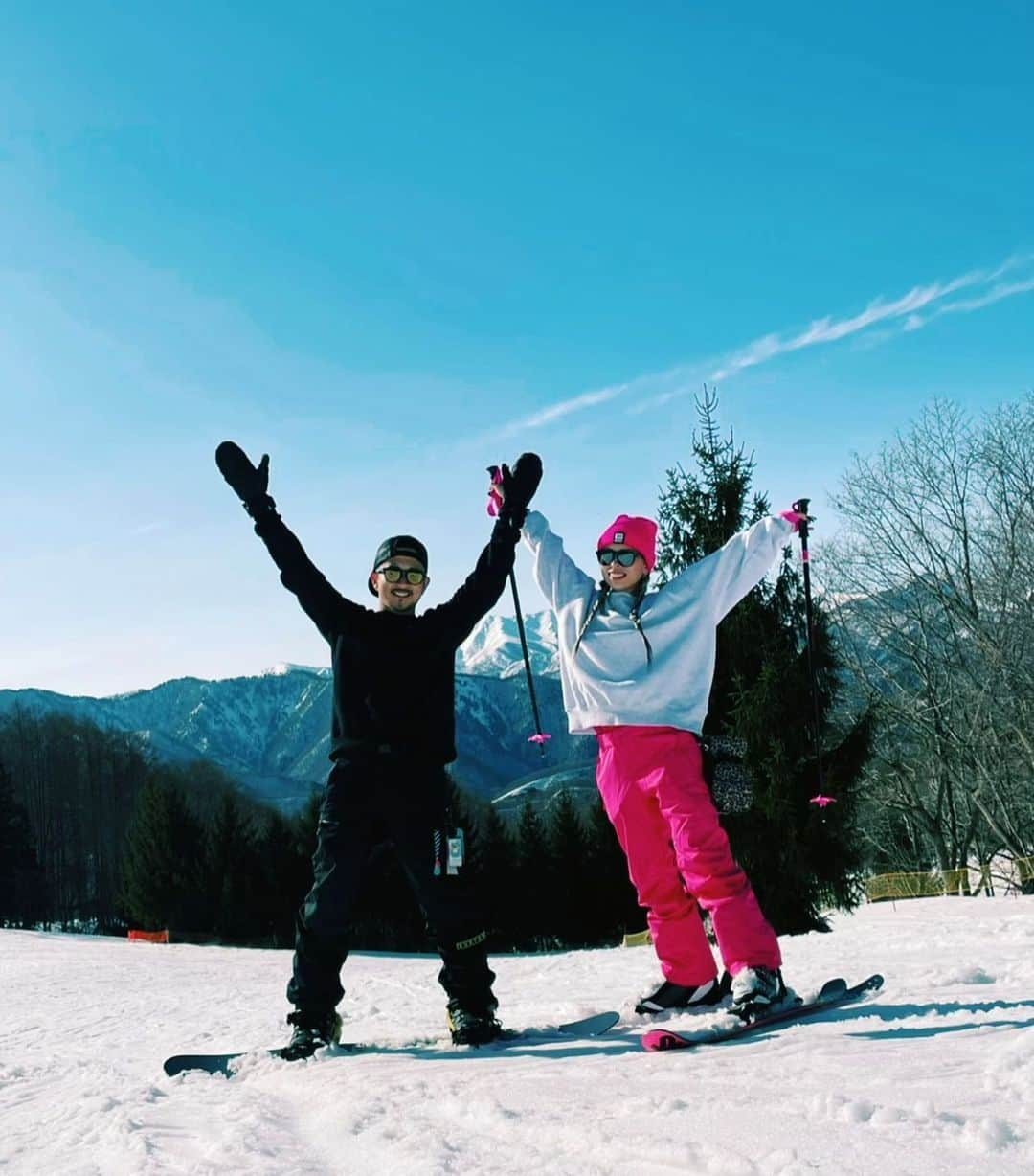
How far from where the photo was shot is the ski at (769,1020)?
2943 millimetres

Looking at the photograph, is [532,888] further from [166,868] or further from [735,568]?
[735,568]

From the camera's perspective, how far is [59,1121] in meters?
2.71

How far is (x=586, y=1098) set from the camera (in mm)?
2268

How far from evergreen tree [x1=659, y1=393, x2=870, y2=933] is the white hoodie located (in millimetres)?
9922

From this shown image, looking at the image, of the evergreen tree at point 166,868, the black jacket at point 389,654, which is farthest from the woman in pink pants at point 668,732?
the evergreen tree at point 166,868

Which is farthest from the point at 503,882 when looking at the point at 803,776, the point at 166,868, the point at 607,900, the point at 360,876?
the point at 360,876

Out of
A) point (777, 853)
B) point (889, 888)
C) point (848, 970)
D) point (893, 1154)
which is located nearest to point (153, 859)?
point (889, 888)

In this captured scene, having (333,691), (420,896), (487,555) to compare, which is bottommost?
(420,896)

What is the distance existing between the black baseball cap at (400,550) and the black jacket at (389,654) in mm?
210

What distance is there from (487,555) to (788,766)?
10546mm

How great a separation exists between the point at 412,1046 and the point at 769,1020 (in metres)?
1.26

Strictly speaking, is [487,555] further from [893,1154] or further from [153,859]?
[153,859]

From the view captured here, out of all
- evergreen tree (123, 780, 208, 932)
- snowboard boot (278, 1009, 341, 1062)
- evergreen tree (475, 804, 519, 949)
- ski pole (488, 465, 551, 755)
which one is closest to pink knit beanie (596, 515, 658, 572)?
ski pole (488, 465, 551, 755)

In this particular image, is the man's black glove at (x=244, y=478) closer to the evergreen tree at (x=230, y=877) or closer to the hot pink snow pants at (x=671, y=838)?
the hot pink snow pants at (x=671, y=838)
